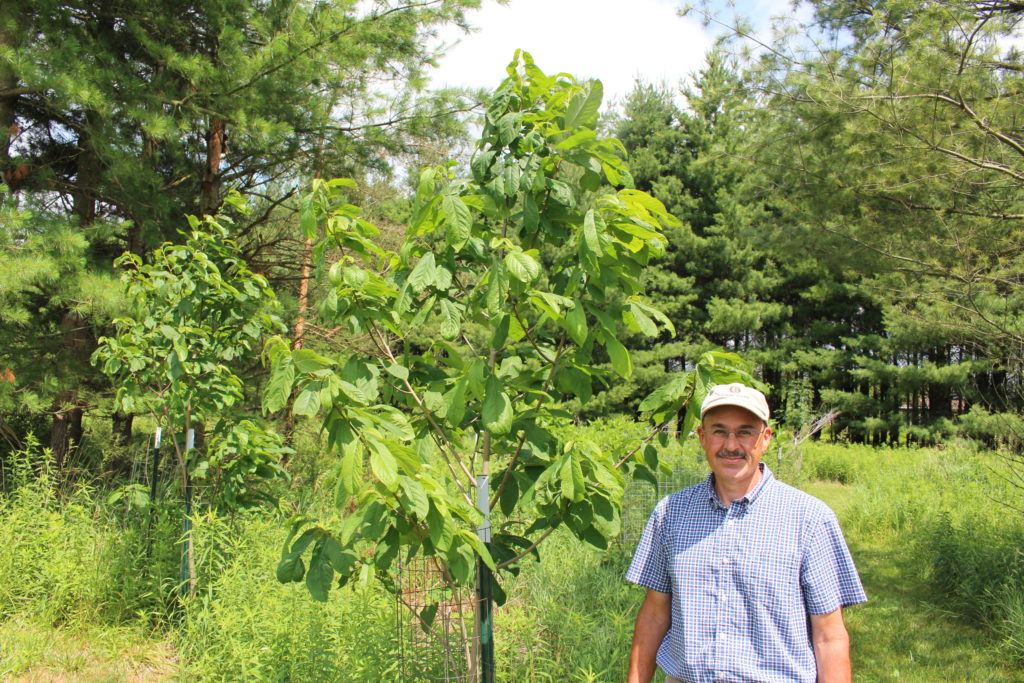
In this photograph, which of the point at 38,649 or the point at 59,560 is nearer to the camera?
the point at 38,649

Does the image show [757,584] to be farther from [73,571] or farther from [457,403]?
[73,571]

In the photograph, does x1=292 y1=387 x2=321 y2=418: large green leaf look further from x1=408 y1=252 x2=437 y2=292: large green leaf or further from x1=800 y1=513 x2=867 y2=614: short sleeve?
x1=800 y1=513 x2=867 y2=614: short sleeve

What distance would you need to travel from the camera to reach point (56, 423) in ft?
21.3

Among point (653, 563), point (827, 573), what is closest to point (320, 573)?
point (653, 563)

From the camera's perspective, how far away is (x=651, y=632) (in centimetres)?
175

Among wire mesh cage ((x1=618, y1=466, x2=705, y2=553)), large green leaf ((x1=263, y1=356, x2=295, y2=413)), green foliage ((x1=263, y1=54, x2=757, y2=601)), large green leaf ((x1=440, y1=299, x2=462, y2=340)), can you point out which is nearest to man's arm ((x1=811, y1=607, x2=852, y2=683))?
green foliage ((x1=263, y1=54, x2=757, y2=601))

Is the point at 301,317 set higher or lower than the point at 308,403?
higher

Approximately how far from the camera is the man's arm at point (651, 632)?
5.69 ft

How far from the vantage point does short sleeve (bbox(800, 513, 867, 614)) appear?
4.96ft

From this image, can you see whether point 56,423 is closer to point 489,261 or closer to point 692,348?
point 489,261

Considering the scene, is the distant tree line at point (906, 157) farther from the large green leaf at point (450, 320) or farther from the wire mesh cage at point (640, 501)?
the large green leaf at point (450, 320)

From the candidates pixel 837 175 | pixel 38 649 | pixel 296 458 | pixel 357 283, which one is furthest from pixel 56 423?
pixel 837 175

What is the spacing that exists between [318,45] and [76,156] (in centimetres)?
274

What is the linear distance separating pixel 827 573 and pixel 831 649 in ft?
0.55
